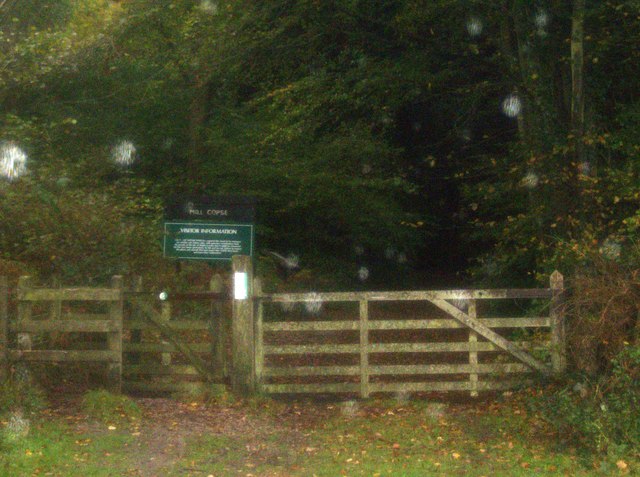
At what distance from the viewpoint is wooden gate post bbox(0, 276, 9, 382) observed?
10891mm

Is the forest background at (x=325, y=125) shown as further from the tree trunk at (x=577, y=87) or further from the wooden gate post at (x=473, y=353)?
the wooden gate post at (x=473, y=353)

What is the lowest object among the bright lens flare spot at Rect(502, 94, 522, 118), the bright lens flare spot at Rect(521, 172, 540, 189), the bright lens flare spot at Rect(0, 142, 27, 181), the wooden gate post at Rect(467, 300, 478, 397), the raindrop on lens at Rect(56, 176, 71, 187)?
the wooden gate post at Rect(467, 300, 478, 397)

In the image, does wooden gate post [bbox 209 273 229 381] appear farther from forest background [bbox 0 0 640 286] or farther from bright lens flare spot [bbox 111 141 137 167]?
bright lens flare spot [bbox 111 141 137 167]

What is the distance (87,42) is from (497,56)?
8929 mm

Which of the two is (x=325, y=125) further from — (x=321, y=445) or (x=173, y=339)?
(x=321, y=445)

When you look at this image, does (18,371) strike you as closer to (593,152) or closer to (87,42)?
(593,152)

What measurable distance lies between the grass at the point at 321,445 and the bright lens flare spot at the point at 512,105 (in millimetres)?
6246

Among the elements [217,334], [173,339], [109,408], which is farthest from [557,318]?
[109,408]

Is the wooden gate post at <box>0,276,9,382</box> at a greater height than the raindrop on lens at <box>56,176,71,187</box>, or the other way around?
the raindrop on lens at <box>56,176,71,187</box>

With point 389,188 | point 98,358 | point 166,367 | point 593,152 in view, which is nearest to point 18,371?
point 98,358

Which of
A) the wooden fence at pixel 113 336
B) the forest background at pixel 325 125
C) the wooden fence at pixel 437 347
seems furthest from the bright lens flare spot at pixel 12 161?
the wooden fence at pixel 437 347

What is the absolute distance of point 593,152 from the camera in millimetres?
13586

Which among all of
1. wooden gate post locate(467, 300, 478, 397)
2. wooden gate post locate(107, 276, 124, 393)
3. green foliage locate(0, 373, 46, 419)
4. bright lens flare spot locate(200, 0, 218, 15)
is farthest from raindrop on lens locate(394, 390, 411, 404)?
bright lens flare spot locate(200, 0, 218, 15)

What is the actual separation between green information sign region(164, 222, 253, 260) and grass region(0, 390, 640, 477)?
326cm
